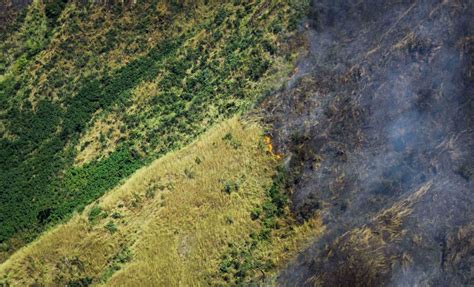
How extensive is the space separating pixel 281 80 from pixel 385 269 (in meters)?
14.1

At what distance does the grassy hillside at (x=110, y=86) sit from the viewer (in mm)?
38125

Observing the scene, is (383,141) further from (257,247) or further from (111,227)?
(111,227)

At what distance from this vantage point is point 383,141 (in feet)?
117

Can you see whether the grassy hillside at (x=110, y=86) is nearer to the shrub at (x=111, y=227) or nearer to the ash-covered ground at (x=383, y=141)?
the shrub at (x=111, y=227)

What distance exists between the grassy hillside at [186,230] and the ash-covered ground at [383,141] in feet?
5.46

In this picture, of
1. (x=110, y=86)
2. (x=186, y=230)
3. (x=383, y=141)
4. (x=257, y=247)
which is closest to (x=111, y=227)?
(x=186, y=230)

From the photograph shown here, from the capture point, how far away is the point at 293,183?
116 ft

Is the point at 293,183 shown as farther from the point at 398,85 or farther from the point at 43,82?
the point at 43,82

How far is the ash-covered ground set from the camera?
3369cm

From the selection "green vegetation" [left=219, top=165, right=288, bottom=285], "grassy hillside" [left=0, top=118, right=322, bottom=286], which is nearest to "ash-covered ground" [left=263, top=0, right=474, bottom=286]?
"green vegetation" [left=219, top=165, right=288, bottom=285]

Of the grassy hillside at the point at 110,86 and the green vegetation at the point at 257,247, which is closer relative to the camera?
the green vegetation at the point at 257,247

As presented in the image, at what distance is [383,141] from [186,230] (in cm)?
1391

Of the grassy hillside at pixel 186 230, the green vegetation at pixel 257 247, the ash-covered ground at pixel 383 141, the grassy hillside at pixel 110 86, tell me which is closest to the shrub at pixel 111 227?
the grassy hillside at pixel 186 230

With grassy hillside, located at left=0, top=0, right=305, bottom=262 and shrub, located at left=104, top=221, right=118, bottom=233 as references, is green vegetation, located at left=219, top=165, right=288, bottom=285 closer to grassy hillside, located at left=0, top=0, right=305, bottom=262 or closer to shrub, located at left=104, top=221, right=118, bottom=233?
grassy hillside, located at left=0, top=0, right=305, bottom=262
